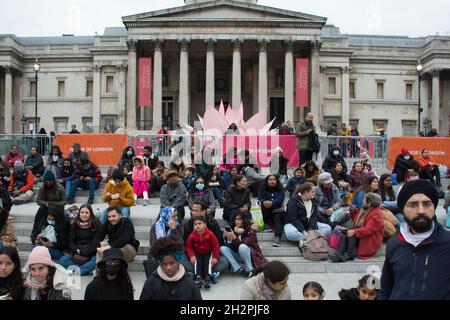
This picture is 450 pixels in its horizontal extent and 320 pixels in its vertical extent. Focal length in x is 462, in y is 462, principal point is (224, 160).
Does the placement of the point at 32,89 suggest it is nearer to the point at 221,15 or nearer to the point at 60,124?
the point at 60,124

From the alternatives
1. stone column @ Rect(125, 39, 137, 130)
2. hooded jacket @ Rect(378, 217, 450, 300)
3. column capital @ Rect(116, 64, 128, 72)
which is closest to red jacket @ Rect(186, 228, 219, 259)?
hooded jacket @ Rect(378, 217, 450, 300)

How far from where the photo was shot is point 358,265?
8.44 m

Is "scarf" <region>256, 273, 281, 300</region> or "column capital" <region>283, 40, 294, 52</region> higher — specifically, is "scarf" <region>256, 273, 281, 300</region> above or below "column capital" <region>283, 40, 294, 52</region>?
below

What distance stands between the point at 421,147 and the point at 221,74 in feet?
95.2

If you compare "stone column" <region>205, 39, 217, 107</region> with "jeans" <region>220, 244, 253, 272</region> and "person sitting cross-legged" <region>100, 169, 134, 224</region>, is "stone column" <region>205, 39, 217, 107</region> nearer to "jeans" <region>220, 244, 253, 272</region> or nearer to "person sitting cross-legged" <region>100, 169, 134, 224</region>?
"person sitting cross-legged" <region>100, 169, 134, 224</region>

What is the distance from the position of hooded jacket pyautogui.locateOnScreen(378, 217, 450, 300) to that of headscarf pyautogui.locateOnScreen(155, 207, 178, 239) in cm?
556

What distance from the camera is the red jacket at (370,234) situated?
849 cm

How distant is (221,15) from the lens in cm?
3869

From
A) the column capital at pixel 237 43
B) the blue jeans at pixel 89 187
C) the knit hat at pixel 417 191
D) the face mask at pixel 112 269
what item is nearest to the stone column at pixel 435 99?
the column capital at pixel 237 43

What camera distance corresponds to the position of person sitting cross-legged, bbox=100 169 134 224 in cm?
1007

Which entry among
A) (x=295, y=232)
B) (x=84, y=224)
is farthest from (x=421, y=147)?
(x=84, y=224)
